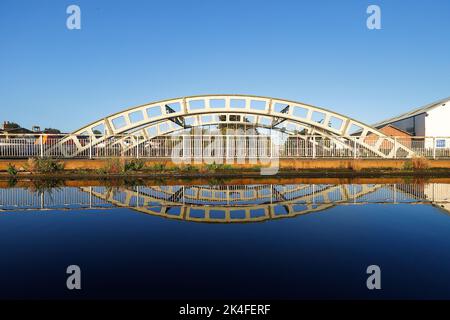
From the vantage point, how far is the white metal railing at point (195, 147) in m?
16.2

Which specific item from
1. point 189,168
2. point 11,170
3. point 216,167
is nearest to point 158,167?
point 189,168

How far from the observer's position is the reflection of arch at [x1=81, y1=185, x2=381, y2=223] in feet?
19.8

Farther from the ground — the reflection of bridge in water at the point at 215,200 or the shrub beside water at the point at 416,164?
the shrub beside water at the point at 416,164

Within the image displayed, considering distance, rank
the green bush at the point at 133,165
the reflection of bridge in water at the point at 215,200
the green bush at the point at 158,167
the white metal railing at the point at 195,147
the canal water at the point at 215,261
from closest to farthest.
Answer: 1. the canal water at the point at 215,261
2. the reflection of bridge in water at the point at 215,200
3. the green bush at the point at 133,165
4. the green bush at the point at 158,167
5. the white metal railing at the point at 195,147

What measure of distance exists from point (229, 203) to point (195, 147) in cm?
929

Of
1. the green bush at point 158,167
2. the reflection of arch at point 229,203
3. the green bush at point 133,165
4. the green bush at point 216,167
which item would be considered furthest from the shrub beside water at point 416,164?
the green bush at point 133,165

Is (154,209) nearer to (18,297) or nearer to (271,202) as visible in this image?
(271,202)

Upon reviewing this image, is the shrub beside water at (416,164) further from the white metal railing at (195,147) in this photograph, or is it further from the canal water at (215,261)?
the canal water at (215,261)

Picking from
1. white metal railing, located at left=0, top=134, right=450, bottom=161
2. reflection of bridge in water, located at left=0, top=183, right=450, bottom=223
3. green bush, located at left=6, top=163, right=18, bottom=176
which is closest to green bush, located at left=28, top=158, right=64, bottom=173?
green bush, located at left=6, top=163, right=18, bottom=176

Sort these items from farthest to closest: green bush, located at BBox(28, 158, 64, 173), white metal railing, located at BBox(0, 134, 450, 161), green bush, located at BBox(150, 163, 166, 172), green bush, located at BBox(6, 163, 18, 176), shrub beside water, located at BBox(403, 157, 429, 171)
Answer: white metal railing, located at BBox(0, 134, 450, 161) < shrub beside water, located at BBox(403, 157, 429, 171) < green bush, located at BBox(150, 163, 166, 172) < green bush, located at BBox(28, 158, 64, 173) < green bush, located at BBox(6, 163, 18, 176)

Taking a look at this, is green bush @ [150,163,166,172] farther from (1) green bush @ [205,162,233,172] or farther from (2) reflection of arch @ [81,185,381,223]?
(2) reflection of arch @ [81,185,381,223]

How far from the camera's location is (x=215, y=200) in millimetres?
7727
